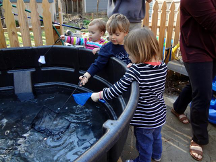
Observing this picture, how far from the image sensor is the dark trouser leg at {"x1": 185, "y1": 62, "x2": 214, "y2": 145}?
5.49 ft

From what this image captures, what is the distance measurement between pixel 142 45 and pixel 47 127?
1.24 m

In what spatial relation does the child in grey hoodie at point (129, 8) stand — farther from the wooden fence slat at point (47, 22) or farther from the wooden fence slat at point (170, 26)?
the wooden fence slat at point (170, 26)

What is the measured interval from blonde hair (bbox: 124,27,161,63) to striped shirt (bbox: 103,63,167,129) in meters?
0.06

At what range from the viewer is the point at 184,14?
1.67m

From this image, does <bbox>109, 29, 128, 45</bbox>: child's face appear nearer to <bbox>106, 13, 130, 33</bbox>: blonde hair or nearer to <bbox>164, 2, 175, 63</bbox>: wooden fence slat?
<bbox>106, 13, 130, 33</bbox>: blonde hair

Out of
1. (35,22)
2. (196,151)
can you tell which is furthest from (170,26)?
(196,151)

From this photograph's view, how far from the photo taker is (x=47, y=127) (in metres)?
1.89

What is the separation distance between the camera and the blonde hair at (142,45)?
1335 millimetres

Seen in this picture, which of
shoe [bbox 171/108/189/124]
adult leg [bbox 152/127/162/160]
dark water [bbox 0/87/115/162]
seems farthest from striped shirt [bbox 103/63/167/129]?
shoe [bbox 171/108/189/124]

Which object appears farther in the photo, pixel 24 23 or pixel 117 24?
pixel 24 23

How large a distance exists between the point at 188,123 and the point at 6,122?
6.79ft

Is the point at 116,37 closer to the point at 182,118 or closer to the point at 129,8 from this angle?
the point at 129,8

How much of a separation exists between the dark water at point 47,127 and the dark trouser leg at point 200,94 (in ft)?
2.71

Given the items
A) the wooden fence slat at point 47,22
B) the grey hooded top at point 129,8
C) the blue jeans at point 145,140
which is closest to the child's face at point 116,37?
the grey hooded top at point 129,8
